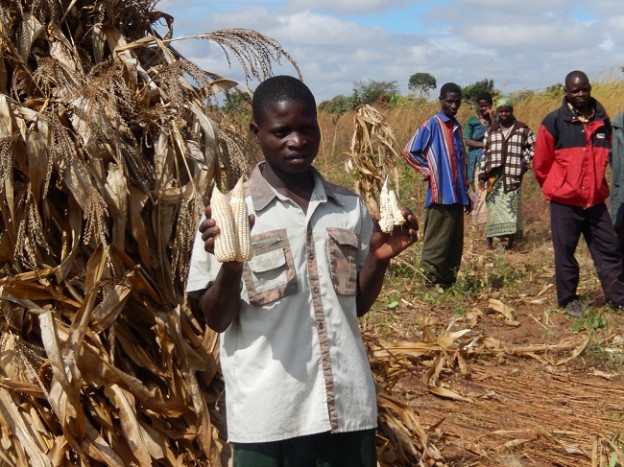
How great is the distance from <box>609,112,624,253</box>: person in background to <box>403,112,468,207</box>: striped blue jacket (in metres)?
1.16

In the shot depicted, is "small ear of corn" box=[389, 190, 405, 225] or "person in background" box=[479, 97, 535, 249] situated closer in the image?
"small ear of corn" box=[389, 190, 405, 225]

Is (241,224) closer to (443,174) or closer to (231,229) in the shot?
(231,229)

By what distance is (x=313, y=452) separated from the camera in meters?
2.34

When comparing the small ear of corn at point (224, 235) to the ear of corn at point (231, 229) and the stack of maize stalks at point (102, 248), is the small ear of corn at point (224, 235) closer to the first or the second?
the ear of corn at point (231, 229)

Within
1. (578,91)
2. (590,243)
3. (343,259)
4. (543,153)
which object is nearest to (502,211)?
(590,243)

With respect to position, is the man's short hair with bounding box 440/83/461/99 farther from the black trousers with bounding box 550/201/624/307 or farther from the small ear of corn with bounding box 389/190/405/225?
the small ear of corn with bounding box 389/190/405/225

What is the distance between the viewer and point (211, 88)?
3355mm

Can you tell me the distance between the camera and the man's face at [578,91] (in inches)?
241

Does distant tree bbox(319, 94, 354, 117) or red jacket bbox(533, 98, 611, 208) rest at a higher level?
distant tree bbox(319, 94, 354, 117)

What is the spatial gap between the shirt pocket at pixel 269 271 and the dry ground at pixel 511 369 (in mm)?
1786

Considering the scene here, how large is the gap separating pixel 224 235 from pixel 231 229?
22mm

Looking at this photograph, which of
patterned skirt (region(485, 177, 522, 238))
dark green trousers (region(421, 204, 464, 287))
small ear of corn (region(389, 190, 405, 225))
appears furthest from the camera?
patterned skirt (region(485, 177, 522, 238))

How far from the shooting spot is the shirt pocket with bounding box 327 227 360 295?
233cm

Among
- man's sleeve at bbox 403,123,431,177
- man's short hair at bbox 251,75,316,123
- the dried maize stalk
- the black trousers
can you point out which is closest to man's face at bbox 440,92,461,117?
man's sleeve at bbox 403,123,431,177
